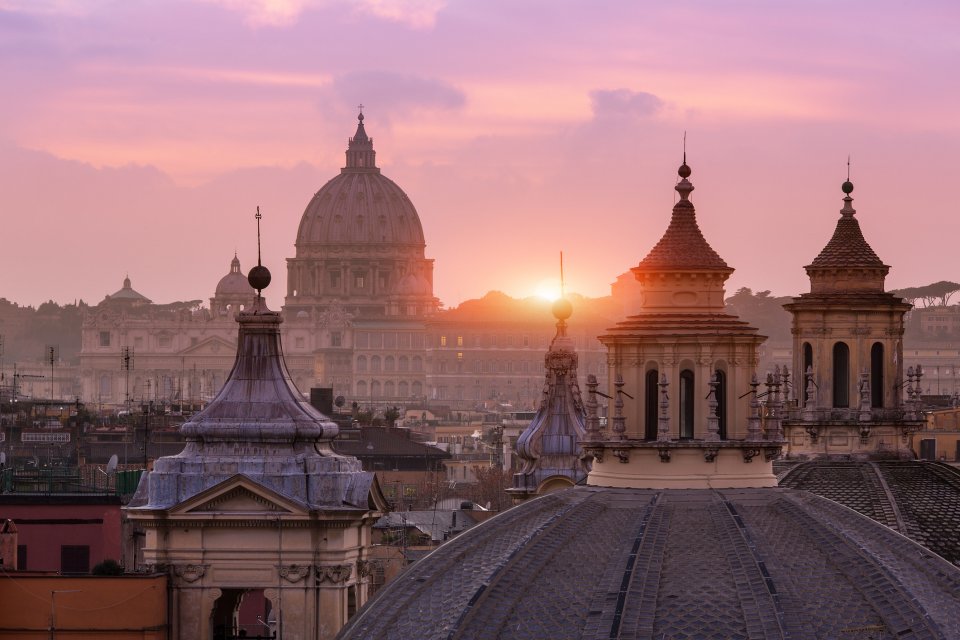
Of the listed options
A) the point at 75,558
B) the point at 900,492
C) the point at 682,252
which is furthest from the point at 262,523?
the point at 75,558

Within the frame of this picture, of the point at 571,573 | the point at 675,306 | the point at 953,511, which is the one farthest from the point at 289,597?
the point at 571,573

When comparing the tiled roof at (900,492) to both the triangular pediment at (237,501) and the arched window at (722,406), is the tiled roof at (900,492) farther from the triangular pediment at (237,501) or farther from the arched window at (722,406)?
the arched window at (722,406)

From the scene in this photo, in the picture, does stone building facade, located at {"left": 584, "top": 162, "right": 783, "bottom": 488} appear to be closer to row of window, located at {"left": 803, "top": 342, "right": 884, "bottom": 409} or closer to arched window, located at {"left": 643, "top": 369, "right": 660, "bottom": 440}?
arched window, located at {"left": 643, "top": 369, "right": 660, "bottom": 440}

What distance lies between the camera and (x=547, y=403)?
43.1 m

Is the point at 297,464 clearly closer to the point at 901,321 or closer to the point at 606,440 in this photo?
the point at 901,321

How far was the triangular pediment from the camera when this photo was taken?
4059cm

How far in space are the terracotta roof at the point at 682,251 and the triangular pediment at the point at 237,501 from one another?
11025 millimetres

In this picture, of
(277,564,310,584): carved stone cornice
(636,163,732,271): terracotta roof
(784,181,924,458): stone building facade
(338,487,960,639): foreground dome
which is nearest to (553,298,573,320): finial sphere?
(784,181,924,458): stone building facade

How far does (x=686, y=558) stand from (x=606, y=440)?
7.22ft

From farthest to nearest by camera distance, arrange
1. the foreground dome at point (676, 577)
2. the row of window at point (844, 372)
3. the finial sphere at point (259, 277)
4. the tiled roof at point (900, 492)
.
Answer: the finial sphere at point (259, 277)
the row of window at point (844, 372)
the tiled roof at point (900, 492)
the foreground dome at point (676, 577)

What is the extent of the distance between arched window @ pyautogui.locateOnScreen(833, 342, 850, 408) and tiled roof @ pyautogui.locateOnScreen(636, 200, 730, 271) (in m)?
13.7

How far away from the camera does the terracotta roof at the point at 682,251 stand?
29797 millimetres

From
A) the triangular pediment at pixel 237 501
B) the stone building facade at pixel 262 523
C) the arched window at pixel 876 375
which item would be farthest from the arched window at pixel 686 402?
the arched window at pixel 876 375

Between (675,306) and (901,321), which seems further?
(901,321)
